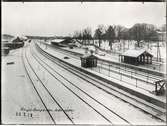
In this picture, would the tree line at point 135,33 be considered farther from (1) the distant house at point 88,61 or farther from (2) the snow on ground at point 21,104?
(2) the snow on ground at point 21,104

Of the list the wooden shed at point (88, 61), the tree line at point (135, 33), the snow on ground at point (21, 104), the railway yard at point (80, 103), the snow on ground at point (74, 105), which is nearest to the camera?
the snow on ground at point (21, 104)

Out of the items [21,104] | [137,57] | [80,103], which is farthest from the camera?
[137,57]

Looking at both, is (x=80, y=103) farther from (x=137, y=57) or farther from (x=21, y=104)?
(x=137, y=57)

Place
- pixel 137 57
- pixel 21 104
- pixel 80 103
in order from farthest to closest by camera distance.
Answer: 1. pixel 137 57
2. pixel 80 103
3. pixel 21 104

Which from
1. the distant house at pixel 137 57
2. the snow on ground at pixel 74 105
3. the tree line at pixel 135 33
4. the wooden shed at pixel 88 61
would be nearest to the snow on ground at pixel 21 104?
the snow on ground at pixel 74 105

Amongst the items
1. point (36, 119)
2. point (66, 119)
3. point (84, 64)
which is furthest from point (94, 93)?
point (84, 64)

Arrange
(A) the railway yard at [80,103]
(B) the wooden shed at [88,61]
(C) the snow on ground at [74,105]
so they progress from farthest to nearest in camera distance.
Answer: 1. (B) the wooden shed at [88,61]
2. (C) the snow on ground at [74,105]
3. (A) the railway yard at [80,103]

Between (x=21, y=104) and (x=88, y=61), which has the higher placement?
(x=88, y=61)

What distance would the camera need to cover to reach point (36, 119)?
35.0 ft

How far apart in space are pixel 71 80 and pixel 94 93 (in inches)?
202

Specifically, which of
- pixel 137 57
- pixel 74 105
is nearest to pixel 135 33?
pixel 137 57

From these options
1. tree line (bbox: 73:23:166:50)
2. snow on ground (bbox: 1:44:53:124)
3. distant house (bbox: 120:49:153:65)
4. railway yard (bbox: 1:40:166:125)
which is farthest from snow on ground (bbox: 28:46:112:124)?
tree line (bbox: 73:23:166:50)

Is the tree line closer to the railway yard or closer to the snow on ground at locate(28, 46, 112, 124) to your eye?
the railway yard

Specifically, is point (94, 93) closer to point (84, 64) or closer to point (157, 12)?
point (157, 12)
